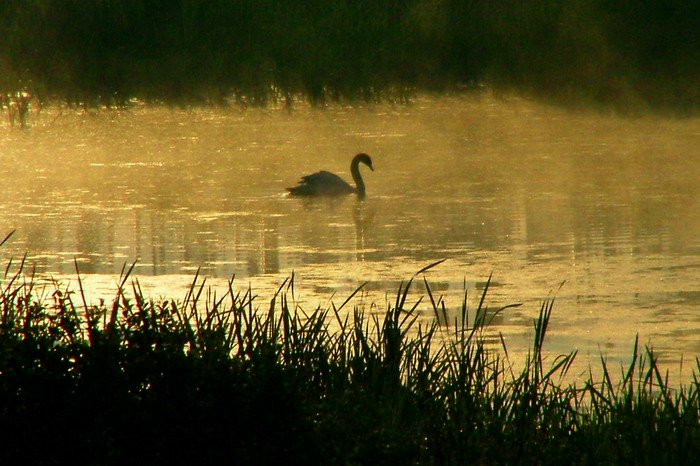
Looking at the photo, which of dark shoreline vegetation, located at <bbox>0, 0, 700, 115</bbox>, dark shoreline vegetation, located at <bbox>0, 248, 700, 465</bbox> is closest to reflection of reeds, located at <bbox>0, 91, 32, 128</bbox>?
dark shoreline vegetation, located at <bbox>0, 0, 700, 115</bbox>

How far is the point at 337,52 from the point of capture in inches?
695

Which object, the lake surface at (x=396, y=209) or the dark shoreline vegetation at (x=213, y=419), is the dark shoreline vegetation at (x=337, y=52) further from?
the dark shoreline vegetation at (x=213, y=419)

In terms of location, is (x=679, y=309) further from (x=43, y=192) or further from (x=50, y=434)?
(x=43, y=192)

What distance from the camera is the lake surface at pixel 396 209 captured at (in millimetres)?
7332

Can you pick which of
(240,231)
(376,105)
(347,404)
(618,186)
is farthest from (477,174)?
(347,404)

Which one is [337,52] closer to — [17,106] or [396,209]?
[17,106]

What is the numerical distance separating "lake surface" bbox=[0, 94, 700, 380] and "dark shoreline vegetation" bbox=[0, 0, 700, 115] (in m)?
0.84

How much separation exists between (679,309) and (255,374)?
353 centimetres

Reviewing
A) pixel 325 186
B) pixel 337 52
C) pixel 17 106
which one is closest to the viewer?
pixel 325 186

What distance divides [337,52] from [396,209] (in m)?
7.11

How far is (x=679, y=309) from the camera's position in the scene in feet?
22.4

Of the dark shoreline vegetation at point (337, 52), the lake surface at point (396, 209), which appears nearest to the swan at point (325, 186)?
the lake surface at point (396, 209)

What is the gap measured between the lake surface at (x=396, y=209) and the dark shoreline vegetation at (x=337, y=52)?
0.84 meters

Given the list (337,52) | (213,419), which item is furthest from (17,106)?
(213,419)
